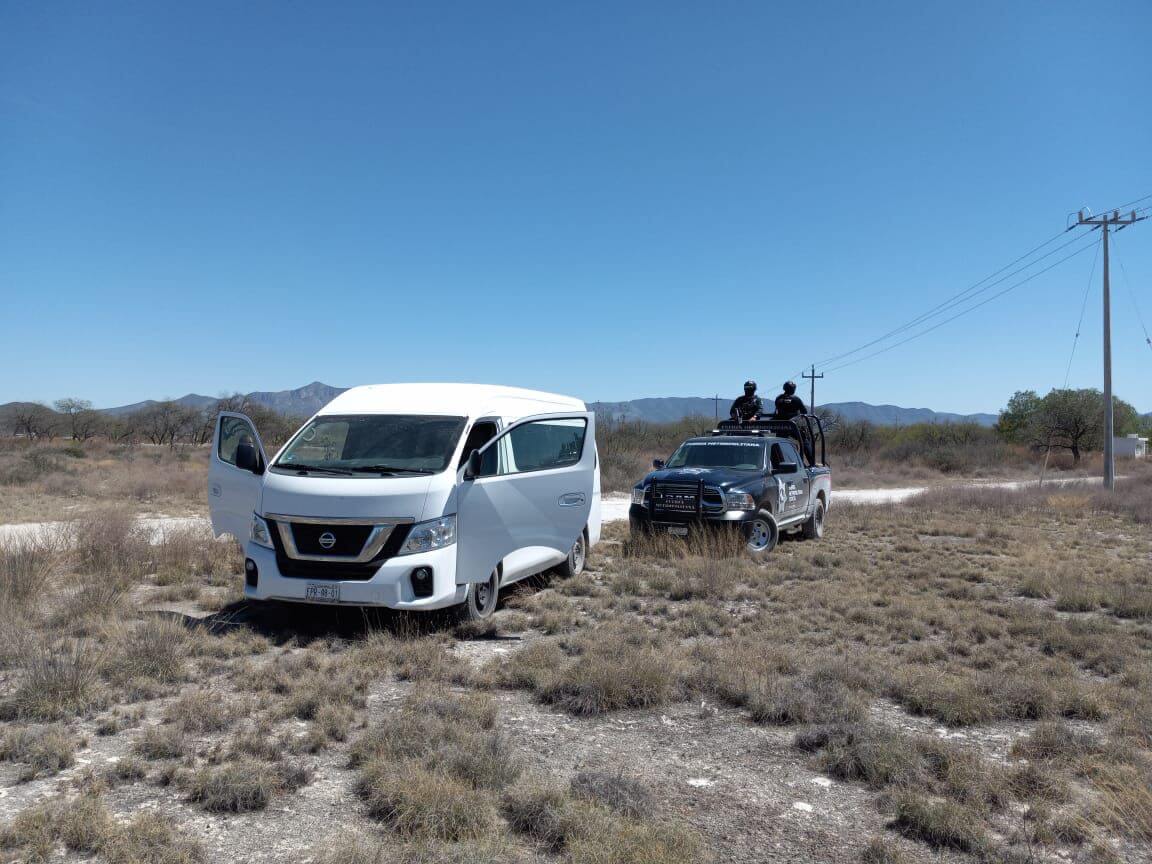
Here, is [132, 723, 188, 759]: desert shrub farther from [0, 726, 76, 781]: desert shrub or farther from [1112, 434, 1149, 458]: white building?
[1112, 434, 1149, 458]: white building

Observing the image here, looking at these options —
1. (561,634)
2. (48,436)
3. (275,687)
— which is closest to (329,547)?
(275,687)

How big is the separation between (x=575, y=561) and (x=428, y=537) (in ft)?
12.6

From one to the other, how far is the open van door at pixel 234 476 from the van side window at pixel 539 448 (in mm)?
2358

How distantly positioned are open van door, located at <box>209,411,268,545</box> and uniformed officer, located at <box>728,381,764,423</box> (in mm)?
10139

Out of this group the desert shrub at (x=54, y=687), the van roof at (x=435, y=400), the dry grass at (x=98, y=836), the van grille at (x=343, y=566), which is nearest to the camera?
the dry grass at (x=98, y=836)

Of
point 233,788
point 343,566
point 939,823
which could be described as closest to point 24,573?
point 343,566

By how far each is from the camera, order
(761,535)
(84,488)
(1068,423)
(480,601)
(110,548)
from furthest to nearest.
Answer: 1. (1068,423)
2. (84,488)
3. (761,535)
4. (110,548)
5. (480,601)

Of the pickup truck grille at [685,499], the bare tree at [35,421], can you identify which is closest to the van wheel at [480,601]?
the pickup truck grille at [685,499]

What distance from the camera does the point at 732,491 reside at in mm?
12453

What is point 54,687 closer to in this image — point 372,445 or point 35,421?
point 372,445

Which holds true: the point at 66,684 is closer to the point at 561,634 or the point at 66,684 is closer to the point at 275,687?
the point at 275,687

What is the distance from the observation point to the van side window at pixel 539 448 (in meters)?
8.59

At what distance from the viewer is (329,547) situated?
24.9 feet

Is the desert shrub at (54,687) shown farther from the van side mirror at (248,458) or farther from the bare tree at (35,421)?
the bare tree at (35,421)
